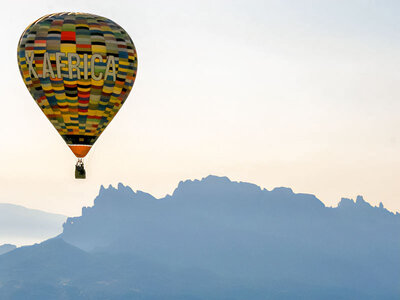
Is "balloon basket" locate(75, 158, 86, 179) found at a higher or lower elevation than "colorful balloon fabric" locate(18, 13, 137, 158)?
lower

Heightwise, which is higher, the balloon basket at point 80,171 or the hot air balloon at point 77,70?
the hot air balloon at point 77,70

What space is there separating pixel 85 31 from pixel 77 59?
2.70 meters

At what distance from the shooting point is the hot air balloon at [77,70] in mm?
68625

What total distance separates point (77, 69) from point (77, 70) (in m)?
0.10

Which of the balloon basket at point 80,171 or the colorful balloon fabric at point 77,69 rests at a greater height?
the colorful balloon fabric at point 77,69

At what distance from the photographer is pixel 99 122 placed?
235 ft

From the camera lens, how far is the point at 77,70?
6856 cm

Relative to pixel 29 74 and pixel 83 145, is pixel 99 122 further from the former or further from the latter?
pixel 29 74

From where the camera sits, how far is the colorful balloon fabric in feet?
225

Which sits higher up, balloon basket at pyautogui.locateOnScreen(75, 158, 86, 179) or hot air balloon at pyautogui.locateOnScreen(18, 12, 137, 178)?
hot air balloon at pyautogui.locateOnScreen(18, 12, 137, 178)

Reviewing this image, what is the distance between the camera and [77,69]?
68.5 metres

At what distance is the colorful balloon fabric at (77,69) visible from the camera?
6862 cm

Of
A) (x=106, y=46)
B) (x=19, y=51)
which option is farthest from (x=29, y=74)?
(x=106, y=46)

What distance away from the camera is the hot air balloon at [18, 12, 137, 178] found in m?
68.6
